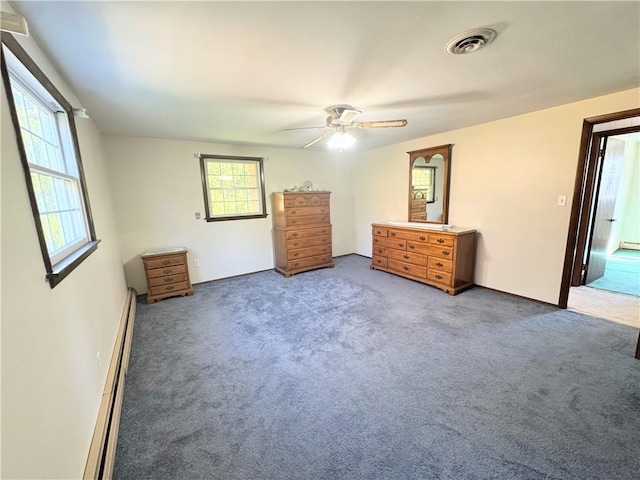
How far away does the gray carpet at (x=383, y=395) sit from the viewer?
143 cm

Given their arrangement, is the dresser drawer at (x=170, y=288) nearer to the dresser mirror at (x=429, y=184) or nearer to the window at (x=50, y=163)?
the window at (x=50, y=163)

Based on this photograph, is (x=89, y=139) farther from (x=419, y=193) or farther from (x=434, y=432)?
(x=419, y=193)

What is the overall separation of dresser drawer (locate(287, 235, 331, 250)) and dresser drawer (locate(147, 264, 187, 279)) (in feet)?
5.54

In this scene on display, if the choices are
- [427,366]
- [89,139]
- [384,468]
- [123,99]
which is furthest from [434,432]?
[89,139]

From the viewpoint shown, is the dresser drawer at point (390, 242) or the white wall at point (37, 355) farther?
the dresser drawer at point (390, 242)

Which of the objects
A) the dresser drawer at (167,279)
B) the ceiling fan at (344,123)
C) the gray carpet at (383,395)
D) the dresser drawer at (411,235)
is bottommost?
the gray carpet at (383,395)

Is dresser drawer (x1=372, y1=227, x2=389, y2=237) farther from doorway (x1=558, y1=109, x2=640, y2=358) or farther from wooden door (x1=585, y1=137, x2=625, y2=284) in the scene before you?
wooden door (x1=585, y1=137, x2=625, y2=284)

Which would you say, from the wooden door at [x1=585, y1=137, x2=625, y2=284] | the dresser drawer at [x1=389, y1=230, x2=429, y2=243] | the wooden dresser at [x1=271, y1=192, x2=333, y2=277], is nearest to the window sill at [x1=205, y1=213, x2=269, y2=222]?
the wooden dresser at [x1=271, y1=192, x2=333, y2=277]

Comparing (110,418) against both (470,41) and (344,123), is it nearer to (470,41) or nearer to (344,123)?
(344,123)

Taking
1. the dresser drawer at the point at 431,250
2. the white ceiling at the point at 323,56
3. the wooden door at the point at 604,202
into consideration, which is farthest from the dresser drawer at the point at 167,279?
the wooden door at the point at 604,202

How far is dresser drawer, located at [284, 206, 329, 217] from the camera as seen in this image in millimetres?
4578

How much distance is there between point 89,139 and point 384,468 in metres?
3.77

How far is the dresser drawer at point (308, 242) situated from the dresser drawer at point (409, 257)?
120 centimetres

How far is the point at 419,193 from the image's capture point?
4594 millimetres
